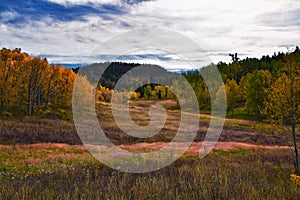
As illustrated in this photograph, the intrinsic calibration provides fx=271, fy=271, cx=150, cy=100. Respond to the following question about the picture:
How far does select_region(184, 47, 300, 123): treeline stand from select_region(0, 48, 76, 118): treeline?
41091mm

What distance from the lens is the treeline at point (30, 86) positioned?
5234 cm

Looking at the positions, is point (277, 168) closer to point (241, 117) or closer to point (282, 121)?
point (282, 121)

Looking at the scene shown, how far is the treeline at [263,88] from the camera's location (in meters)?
11.4

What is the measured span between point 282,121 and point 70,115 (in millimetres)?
54304

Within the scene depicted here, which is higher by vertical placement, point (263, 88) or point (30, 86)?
point (30, 86)

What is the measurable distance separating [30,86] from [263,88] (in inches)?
2076

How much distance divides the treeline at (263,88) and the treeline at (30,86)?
41091mm

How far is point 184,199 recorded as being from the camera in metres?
6.50

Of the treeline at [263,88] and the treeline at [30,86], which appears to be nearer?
the treeline at [263,88]

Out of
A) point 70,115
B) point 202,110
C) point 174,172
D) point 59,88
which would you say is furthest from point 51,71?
point 174,172

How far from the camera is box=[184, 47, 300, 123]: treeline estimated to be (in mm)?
11430

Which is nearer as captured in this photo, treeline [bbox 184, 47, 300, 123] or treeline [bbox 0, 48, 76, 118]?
treeline [bbox 184, 47, 300, 123]

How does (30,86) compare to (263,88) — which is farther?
(30,86)

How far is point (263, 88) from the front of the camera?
12.4 metres
